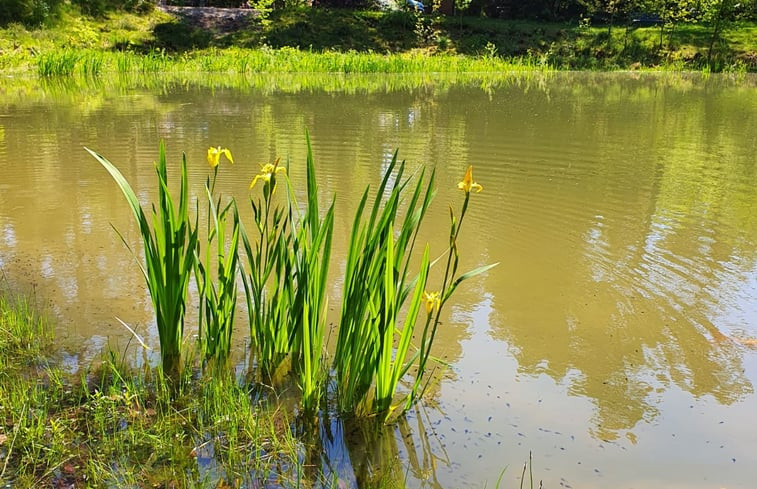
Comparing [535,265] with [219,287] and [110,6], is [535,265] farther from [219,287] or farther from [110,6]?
[110,6]

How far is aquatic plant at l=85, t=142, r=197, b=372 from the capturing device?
2.03m

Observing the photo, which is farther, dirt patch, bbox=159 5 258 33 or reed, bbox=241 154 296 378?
dirt patch, bbox=159 5 258 33

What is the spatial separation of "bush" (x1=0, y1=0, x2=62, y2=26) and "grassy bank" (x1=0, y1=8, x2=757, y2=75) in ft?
1.53

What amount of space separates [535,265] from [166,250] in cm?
228

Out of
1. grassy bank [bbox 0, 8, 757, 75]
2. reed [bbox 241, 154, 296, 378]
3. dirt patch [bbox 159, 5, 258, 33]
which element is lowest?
reed [bbox 241, 154, 296, 378]

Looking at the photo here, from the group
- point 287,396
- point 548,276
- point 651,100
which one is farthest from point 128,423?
point 651,100

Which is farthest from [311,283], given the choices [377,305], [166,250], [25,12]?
[25,12]

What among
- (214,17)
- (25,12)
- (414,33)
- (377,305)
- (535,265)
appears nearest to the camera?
(377,305)

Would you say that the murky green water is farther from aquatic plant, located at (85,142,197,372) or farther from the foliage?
the foliage

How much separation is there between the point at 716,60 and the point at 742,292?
2045 cm

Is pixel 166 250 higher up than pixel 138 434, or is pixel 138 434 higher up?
pixel 166 250

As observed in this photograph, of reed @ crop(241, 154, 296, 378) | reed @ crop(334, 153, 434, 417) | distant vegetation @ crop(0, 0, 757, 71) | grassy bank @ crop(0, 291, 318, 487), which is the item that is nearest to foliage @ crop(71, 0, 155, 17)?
distant vegetation @ crop(0, 0, 757, 71)

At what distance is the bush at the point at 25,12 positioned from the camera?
19.0 m

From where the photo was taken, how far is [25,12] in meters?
A: 19.3
